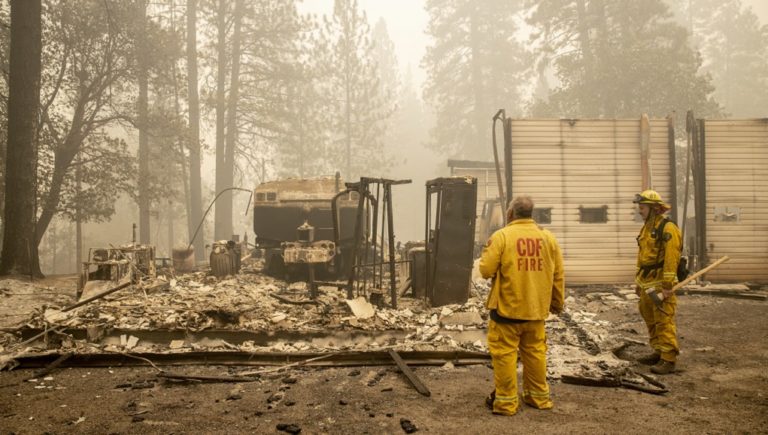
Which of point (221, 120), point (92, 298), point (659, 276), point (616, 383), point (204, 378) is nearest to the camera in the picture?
point (616, 383)

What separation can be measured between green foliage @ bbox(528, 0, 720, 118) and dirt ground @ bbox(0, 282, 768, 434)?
16.2 metres

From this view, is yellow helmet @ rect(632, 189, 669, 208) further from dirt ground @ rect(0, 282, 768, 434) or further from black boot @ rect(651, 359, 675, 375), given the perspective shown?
dirt ground @ rect(0, 282, 768, 434)

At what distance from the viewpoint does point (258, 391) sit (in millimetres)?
4871

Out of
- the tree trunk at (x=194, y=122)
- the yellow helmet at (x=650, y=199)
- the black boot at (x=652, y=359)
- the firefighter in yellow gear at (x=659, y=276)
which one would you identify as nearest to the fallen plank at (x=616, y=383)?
the firefighter in yellow gear at (x=659, y=276)

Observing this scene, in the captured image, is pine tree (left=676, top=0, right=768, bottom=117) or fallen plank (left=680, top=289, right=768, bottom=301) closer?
fallen plank (left=680, top=289, right=768, bottom=301)

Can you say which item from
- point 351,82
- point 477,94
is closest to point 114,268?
point 351,82

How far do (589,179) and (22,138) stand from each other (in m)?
14.3

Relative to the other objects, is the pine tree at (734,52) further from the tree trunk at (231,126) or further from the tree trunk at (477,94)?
the tree trunk at (231,126)

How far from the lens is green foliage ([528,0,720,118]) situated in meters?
18.8

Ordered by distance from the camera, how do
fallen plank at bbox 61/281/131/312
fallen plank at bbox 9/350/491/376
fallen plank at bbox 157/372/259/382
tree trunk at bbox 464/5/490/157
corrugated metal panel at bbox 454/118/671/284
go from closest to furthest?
fallen plank at bbox 157/372/259/382
fallen plank at bbox 9/350/491/376
fallen plank at bbox 61/281/131/312
corrugated metal panel at bbox 454/118/671/284
tree trunk at bbox 464/5/490/157

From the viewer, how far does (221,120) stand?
2222cm

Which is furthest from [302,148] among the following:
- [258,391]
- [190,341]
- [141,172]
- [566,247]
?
[258,391]

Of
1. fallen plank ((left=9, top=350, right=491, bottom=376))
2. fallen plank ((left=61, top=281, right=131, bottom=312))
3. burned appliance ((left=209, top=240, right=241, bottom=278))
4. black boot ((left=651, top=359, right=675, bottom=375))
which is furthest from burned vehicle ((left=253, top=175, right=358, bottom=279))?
black boot ((left=651, top=359, right=675, bottom=375))

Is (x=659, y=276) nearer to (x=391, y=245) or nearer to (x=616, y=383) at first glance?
(x=616, y=383)
